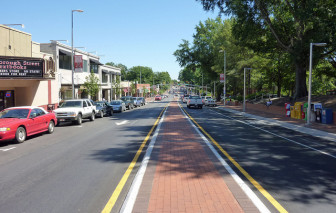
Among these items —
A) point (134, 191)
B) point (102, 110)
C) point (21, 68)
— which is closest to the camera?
point (134, 191)

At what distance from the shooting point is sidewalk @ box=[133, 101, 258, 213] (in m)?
4.88

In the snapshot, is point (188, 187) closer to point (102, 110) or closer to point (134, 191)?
point (134, 191)

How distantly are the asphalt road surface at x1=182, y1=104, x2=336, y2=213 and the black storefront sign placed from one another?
55.7 ft

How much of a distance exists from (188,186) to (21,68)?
20594mm

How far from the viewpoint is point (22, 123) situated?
12289mm

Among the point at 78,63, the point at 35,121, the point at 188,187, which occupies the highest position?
the point at 78,63

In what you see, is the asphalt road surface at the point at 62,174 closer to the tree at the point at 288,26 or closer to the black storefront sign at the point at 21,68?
the black storefront sign at the point at 21,68

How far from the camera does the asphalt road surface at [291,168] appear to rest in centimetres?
540

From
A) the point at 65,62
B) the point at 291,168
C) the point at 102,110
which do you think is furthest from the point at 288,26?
the point at 291,168

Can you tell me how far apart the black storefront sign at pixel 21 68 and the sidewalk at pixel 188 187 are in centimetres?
1704

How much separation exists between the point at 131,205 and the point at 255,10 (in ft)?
98.3

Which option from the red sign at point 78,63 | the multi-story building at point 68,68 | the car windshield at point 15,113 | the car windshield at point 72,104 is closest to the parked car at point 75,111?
the car windshield at point 72,104

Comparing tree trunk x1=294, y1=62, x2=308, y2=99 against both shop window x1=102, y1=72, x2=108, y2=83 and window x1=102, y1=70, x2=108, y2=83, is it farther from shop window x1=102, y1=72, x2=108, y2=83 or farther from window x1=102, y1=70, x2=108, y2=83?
shop window x1=102, y1=72, x2=108, y2=83

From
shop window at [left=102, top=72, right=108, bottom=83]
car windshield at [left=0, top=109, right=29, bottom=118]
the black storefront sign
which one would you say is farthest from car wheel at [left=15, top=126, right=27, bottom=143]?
shop window at [left=102, top=72, right=108, bottom=83]
